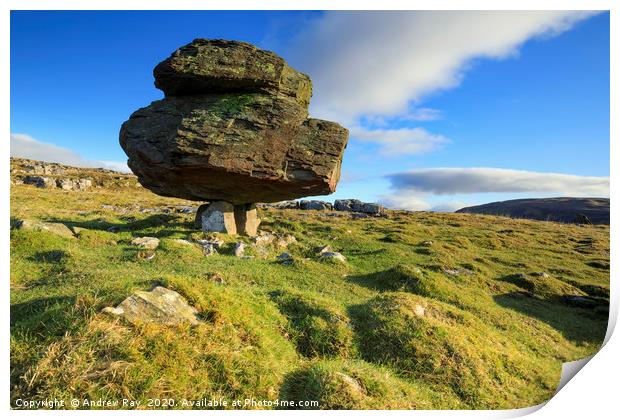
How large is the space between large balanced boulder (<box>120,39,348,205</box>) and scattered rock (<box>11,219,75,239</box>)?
18.0 ft

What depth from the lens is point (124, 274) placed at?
43.5ft

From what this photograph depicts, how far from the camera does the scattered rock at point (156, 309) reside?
7.34 metres

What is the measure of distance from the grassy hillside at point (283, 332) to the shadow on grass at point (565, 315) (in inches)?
3.6

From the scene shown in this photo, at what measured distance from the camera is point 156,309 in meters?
7.60

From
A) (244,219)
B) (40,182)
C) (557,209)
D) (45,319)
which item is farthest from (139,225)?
(557,209)

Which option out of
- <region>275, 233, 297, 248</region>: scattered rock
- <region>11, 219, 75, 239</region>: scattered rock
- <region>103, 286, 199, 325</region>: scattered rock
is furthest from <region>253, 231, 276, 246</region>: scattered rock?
<region>103, 286, 199, 325</region>: scattered rock

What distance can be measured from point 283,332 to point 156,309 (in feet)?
11.5

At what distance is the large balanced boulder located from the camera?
20.8m

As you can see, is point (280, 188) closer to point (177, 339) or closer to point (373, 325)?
point (373, 325)

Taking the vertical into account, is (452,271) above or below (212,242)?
below

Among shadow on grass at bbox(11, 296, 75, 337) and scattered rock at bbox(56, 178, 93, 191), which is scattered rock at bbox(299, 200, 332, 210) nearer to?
scattered rock at bbox(56, 178, 93, 191)

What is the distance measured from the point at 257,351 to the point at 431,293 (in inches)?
421

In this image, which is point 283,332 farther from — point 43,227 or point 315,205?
point 315,205
